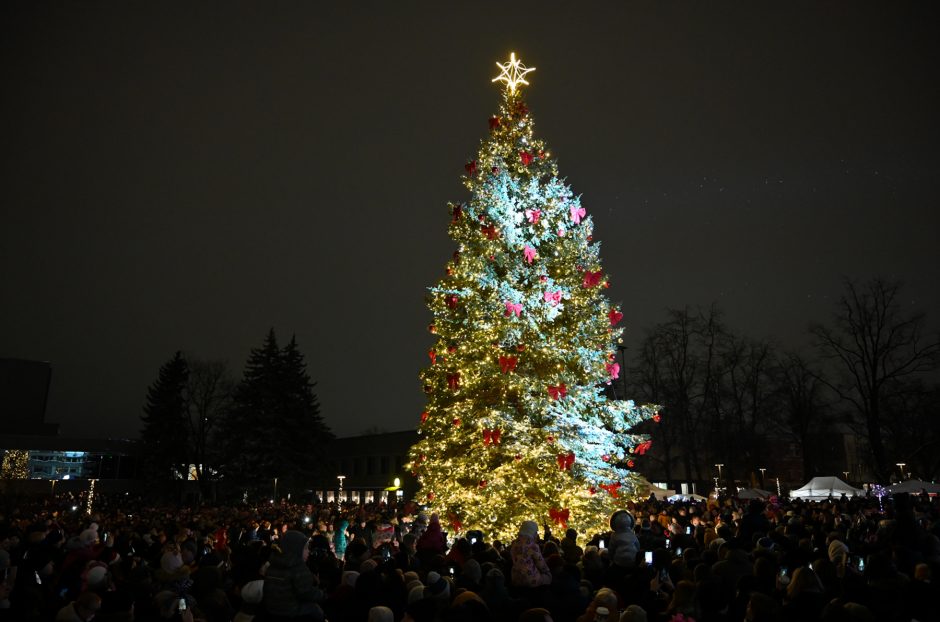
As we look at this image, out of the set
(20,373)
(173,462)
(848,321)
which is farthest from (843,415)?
(20,373)

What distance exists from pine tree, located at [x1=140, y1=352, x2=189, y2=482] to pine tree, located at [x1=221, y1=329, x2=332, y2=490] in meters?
8.89

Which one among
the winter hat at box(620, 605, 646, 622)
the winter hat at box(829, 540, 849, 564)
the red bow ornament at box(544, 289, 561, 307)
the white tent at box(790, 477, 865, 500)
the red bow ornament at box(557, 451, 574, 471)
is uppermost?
the red bow ornament at box(544, 289, 561, 307)

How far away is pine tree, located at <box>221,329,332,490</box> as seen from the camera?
2040 inches

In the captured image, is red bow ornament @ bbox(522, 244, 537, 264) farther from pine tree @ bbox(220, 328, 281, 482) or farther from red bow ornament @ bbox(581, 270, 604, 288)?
pine tree @ bbox(220, 328, 281, 482)

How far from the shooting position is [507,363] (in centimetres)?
1802

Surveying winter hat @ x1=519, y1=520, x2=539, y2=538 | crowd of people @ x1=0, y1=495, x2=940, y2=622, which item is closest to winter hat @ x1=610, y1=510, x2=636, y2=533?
crowd of people @ x1=0, y1=495, x2=940, y2=622

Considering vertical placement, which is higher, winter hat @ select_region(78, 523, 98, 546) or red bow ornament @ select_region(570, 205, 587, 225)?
red bow ornament @ select_region(570, 205, 587, 225)

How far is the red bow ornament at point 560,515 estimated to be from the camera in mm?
17312

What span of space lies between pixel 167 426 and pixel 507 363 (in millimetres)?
52696

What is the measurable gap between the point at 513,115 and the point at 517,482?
1104 cm

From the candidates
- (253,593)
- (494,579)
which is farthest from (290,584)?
(494,579)

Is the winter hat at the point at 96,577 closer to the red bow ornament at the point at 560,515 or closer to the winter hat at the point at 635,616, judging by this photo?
the winter hat at the point at 635,616

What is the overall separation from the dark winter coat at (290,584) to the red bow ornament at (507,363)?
458 inches

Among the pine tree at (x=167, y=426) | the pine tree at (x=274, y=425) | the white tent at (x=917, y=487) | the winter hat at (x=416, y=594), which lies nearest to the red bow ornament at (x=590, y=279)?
the winter hat at (x=416, y=594)
